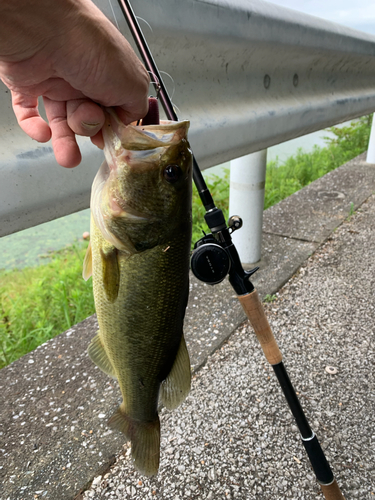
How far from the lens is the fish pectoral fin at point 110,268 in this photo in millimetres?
1160

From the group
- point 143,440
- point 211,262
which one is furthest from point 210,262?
point 143,440

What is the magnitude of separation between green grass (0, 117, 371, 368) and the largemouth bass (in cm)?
71

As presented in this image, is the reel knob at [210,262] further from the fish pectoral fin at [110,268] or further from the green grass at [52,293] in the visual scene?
the fish pectoral fin at [110,268]

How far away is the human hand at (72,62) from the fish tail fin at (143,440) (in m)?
0.89

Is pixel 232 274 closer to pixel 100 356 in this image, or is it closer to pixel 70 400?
pixel 100 356

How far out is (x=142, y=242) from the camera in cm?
115

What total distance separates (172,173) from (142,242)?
215 mm

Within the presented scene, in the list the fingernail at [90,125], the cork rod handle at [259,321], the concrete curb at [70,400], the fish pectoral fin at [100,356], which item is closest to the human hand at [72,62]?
the fingernail at [90,125]

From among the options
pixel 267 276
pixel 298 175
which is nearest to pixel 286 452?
pixel 267 276

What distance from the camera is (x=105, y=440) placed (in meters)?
1.88

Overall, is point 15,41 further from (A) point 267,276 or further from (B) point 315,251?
A: (B) point 315,251

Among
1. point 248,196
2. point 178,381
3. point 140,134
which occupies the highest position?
point 140,134

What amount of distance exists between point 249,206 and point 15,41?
2.51m

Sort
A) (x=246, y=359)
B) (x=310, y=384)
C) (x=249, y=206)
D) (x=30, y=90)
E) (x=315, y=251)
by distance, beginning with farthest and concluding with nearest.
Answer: (x=315, y=251) → (x=249, y=206) → (x=246, y=359) → (x=310, y=384) → (x=30, y=90)
